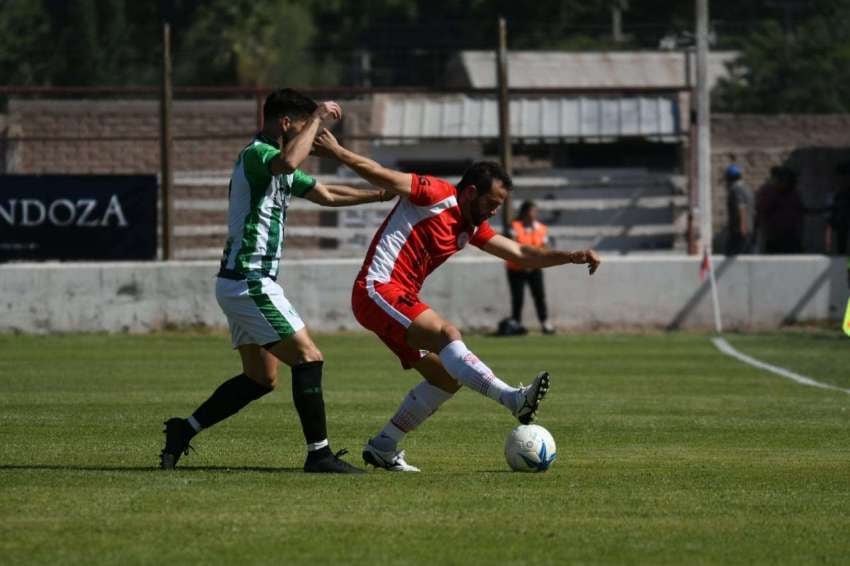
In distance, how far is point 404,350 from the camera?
960cm

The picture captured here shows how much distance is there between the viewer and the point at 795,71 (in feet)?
156

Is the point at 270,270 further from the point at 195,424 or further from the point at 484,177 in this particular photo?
the point at 484,177

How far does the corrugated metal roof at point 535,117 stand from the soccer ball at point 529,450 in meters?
18.7

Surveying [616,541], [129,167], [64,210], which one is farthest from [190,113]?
[616,541]

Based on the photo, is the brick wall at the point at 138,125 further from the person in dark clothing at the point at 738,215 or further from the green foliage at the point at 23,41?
the person in dark clothing at the point at 738,215

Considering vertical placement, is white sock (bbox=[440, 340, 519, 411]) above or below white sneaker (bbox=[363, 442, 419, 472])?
above

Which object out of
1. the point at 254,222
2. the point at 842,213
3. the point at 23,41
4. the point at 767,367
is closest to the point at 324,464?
the point at 254,222

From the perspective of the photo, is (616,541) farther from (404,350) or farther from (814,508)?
(404,350)

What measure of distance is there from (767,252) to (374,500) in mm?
18240

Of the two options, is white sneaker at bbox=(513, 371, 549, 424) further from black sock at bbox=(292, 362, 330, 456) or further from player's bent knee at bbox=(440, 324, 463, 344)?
black sock at bbox=(292, 362, 330, 456)

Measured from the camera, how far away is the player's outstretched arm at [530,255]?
996cm

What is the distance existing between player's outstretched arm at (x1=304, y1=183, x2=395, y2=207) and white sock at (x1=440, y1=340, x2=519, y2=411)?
40.4 inches

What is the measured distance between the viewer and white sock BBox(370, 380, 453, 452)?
31.7ft

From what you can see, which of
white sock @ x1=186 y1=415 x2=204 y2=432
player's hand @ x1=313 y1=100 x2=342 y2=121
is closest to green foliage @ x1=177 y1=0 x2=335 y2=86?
white sock @ x1=186 y1=415 x2=204 y2=432
